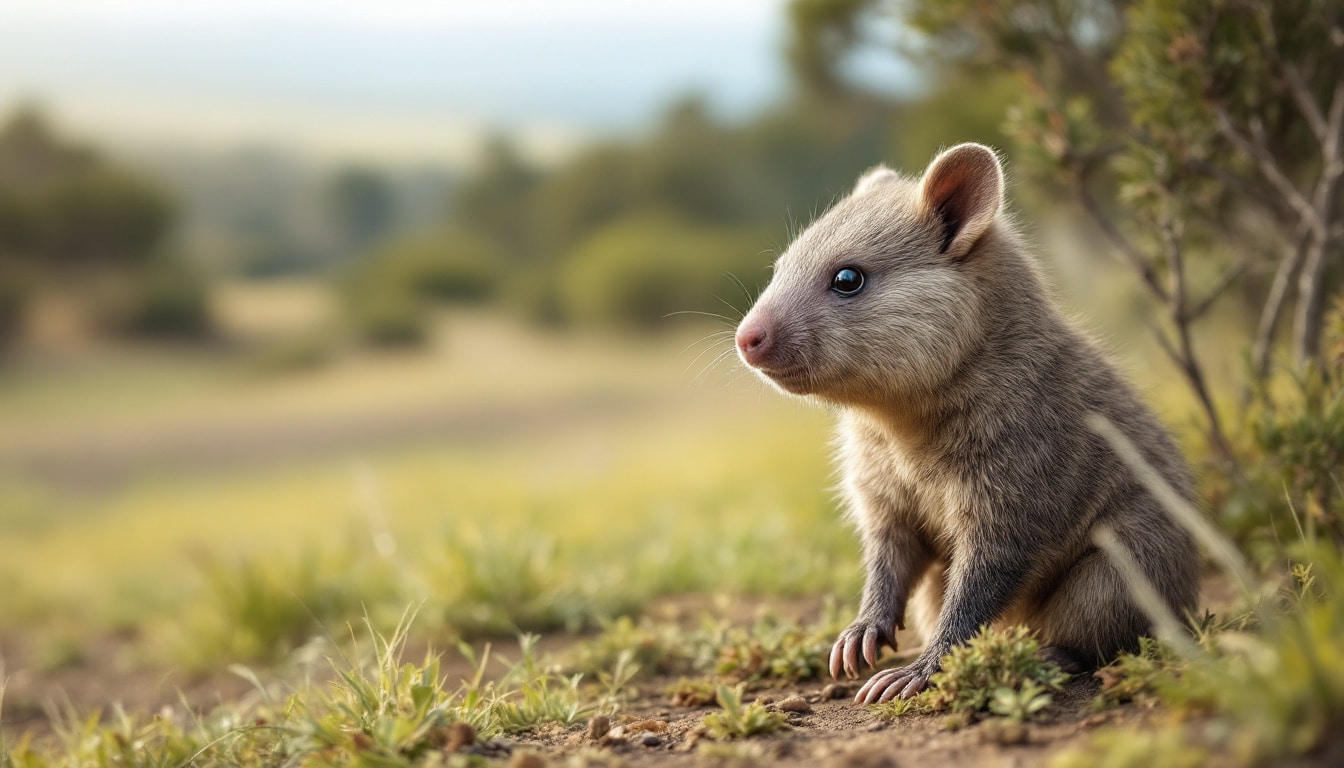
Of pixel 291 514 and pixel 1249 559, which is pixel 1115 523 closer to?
pixel 1249 559

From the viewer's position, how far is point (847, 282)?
384 cm

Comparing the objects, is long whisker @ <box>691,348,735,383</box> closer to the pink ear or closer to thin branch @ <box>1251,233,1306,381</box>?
the pink ear

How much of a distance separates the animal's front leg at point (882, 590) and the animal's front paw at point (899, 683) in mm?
163

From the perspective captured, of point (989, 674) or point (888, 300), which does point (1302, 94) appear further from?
point (989, 674)

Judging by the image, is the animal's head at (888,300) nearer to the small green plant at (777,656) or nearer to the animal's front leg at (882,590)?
the animal's front leg at (882,590)

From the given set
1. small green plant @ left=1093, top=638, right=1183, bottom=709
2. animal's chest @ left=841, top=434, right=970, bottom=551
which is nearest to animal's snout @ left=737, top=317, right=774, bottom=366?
animal's chest @ left=841, top=434, right=970, bottom=551

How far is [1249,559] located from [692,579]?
112 inches

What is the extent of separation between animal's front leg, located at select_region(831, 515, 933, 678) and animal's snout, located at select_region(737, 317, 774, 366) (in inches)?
33.0

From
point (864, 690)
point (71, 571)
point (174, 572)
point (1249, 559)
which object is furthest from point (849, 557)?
point (71, 571)

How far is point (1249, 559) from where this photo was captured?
515 centimetres

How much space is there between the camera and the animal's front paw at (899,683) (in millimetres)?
3545

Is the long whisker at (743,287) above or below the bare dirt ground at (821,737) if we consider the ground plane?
above

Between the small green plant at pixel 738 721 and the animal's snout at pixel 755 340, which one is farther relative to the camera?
the animal's snout at pixel 755 340

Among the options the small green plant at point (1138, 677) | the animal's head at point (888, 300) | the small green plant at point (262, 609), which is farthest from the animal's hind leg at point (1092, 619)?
the small green plant at point (262, 609)
